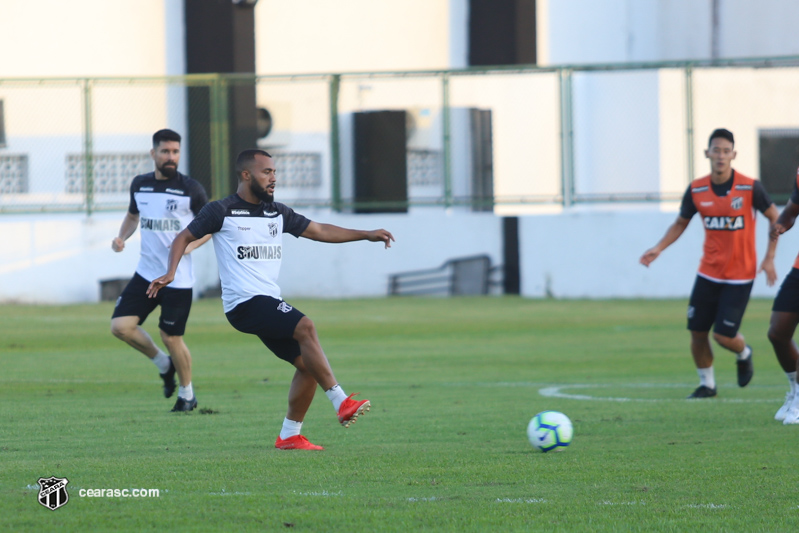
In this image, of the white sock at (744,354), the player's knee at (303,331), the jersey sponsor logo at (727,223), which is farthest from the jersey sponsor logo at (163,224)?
the white sock at (744,354)

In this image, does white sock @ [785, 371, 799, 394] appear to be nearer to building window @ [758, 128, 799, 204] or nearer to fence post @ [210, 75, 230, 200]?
building window @ [758, 128, 799, 204]

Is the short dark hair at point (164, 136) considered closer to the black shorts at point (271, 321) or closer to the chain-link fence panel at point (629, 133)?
the black shorts at point (271, 321)

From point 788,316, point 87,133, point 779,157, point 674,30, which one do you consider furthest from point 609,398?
point 674,30

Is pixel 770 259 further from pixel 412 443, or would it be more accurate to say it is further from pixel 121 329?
pixel 121 329

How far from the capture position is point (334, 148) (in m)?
24.0

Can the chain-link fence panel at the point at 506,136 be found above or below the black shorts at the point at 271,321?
above

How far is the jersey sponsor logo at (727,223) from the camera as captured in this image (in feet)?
34.4

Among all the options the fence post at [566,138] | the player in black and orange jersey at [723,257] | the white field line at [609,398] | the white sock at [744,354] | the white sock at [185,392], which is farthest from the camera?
the fence post at [566,138]

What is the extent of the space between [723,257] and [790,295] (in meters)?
1.59

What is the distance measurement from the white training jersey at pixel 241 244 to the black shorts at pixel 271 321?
6 centimetres

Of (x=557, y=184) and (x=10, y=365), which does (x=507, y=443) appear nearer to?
(x=10, y=365)

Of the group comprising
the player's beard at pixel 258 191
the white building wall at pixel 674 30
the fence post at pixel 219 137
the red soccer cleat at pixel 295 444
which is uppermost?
the white building wall at pixel 674 30

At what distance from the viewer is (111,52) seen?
25.4 metres

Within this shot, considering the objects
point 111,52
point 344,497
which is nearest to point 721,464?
point 344,497
